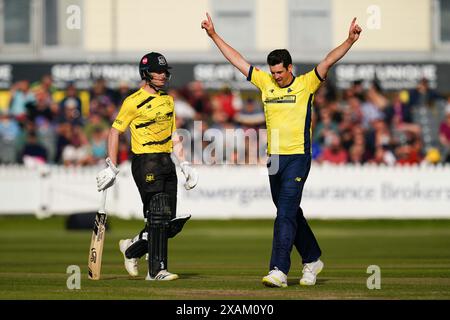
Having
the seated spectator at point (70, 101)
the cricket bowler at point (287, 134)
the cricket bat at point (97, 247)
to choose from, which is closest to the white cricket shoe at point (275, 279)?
the cricket bowler at point (287, 134)

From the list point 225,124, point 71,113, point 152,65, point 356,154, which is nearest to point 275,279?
point 152,65

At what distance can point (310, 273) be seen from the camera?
1345cm

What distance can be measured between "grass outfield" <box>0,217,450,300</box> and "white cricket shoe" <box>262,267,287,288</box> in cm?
12

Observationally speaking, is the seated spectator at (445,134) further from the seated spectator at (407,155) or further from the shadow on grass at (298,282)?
the shadow on grass at (298,282)

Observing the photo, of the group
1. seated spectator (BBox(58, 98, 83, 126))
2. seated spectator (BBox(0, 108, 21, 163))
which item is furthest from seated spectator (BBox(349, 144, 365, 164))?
seated spectator (BBox(0, 108, 21, 163))

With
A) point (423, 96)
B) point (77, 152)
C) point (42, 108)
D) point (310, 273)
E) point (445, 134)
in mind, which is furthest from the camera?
point (423, 96)

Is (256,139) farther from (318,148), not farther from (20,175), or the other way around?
(20,175)

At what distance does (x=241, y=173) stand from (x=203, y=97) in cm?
443

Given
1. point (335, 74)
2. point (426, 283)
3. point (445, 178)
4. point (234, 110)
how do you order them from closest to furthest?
point (426, 283), point (445, 178), point (234, 110), point (335, 74)

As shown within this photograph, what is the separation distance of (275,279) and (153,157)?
203 cm

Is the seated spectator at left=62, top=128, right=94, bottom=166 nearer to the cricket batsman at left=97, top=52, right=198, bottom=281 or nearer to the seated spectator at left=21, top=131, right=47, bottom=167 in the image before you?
the seated spectator at left=21, top=131, right=47, bottom=167

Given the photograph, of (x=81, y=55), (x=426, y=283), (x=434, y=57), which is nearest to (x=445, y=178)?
(x=434, y=57)

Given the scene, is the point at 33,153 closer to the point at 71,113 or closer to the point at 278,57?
the point at 71,113

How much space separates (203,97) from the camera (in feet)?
108
